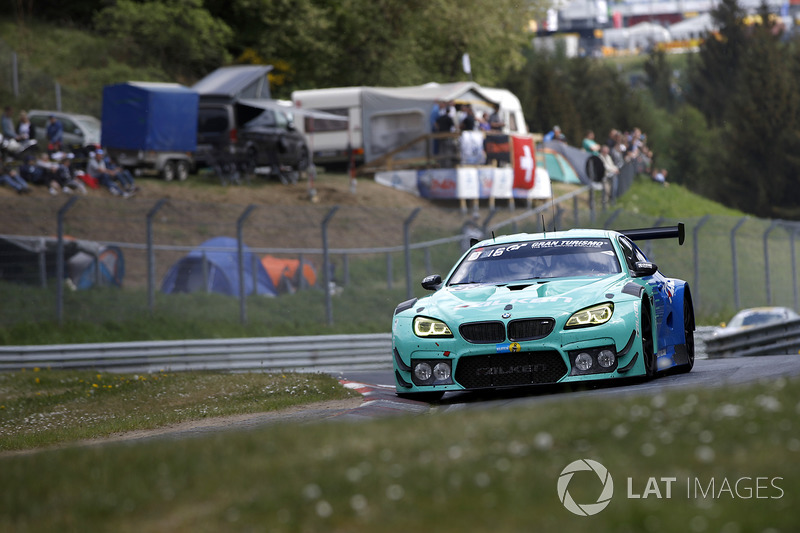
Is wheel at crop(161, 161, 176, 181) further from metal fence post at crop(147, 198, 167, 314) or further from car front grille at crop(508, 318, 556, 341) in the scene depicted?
car front grille at crop(508, 318, 556, 341)

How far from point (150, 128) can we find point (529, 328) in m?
25.0

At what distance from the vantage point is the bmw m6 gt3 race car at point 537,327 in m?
10.0

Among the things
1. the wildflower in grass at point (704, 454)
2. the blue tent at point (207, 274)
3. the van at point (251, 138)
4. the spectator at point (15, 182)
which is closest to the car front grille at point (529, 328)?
the wildflower in grass at point (704, 454)

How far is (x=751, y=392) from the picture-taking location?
664cm

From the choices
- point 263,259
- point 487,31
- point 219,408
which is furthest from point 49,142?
point 487,31

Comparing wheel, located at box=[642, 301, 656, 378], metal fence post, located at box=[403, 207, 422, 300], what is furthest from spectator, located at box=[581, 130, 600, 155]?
wheel, located at box=[642, 301, 656, 378]

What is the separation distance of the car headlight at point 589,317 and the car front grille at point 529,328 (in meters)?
0.16

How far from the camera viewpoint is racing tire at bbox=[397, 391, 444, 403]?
1074 cm

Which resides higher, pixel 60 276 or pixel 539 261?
pixel 539 261

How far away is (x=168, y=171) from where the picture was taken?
34.1m

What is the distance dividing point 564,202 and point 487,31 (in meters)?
17.3

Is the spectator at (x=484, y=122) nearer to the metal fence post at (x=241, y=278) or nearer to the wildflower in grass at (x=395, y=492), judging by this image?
the metal fence post at (x=241, y=278)

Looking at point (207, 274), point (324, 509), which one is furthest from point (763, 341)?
point (324, 509)

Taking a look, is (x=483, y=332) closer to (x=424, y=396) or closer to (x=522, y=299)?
(x=522, y=299)
